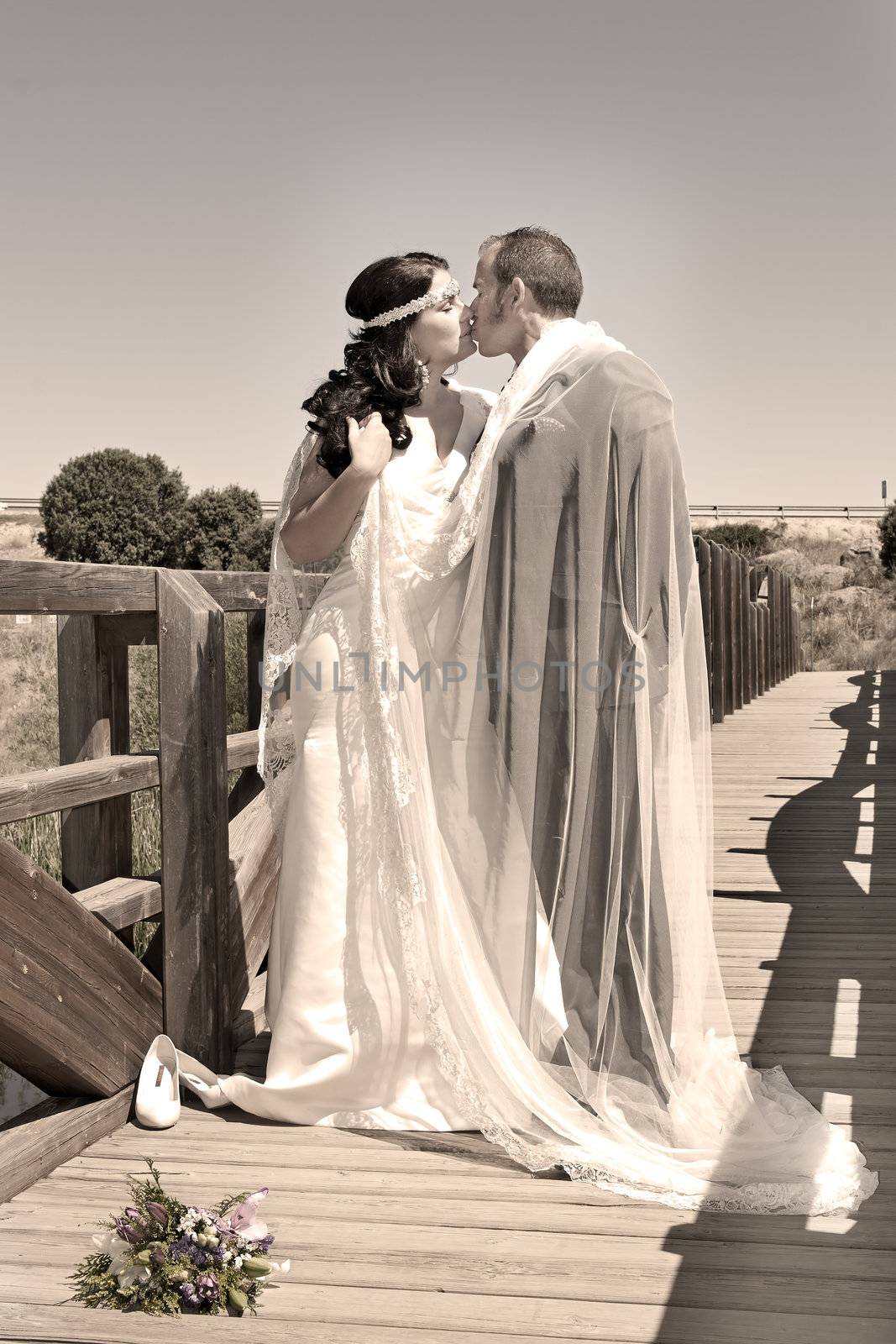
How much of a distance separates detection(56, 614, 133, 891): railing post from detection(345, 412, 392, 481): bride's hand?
828mm

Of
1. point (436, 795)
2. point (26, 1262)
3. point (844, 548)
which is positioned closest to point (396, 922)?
point (436, 795)

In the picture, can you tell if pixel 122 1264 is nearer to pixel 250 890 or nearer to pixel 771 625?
pixel 250 890

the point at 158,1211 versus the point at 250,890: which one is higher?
the point at 250,890

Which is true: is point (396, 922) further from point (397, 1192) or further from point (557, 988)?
point (397, 1192)

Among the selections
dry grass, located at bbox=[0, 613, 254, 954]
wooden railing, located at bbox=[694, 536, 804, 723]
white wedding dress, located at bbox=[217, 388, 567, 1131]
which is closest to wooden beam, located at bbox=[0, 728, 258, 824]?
white wedding dress, located at bbox=[217, 388, 567, 1131]

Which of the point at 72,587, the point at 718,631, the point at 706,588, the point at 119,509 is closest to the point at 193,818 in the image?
the point at 72,587

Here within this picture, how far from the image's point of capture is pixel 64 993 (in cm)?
295

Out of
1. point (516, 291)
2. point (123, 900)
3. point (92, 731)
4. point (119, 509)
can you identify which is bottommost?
point (123, 900)

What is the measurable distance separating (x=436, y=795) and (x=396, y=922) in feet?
1.05

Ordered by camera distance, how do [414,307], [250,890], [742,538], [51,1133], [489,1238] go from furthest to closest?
[742,538]
[250,890]
[414,307]
[51,1133]
[489,1238]

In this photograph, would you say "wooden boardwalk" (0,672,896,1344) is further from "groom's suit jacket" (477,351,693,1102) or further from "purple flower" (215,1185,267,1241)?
"groom's suit jacket" (477,351,693,1102)

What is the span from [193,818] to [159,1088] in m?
0.68

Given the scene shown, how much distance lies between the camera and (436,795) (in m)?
3.21

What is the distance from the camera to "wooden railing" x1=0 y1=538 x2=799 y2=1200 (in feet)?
9.24
